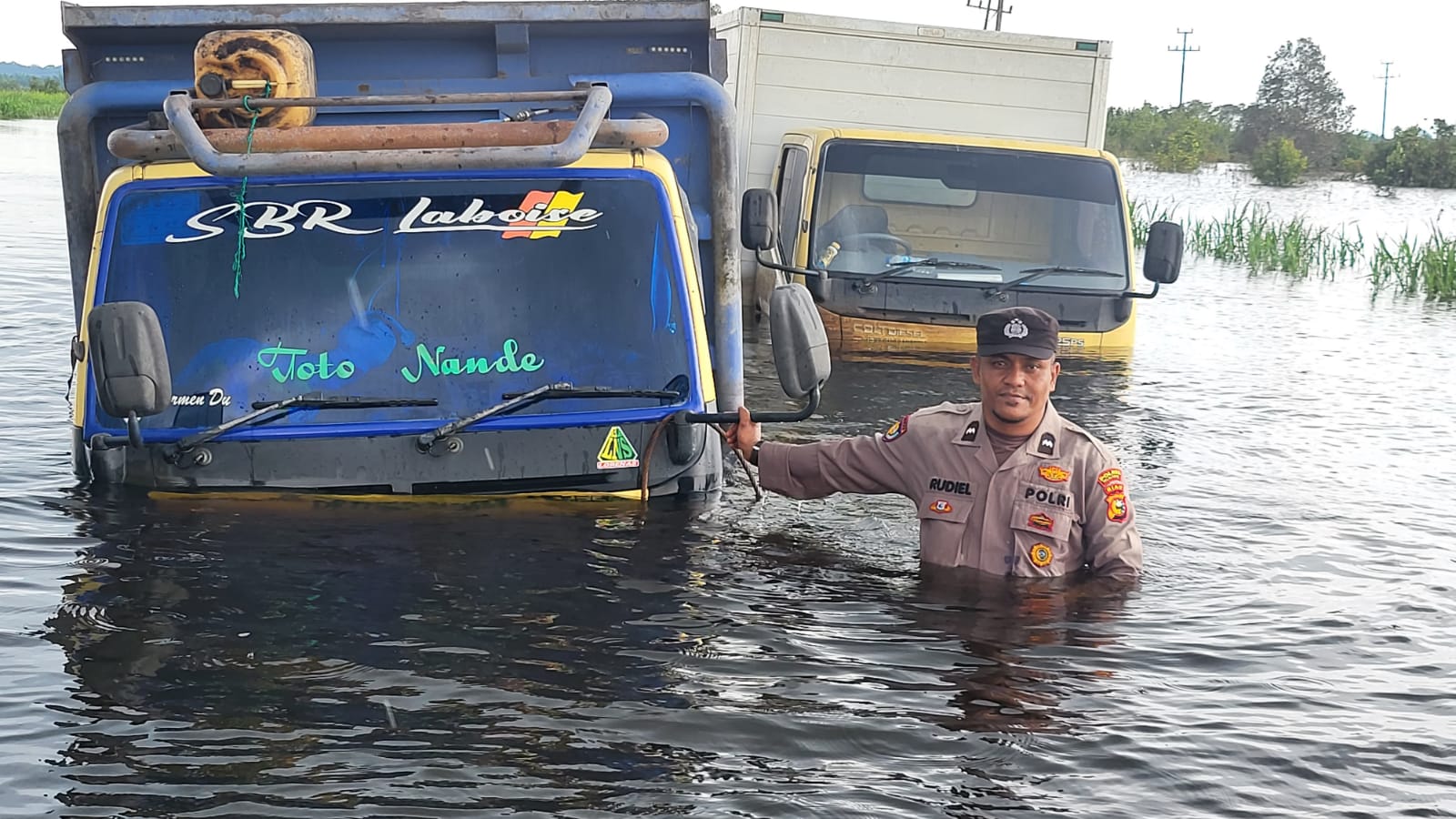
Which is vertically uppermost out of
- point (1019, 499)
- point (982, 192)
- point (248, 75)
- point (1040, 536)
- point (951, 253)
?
point (248, 75)

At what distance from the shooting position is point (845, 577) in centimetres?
637

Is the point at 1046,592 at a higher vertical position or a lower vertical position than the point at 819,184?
lower

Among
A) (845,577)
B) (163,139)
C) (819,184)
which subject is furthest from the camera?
(819,184)

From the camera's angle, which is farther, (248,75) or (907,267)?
(907,267)

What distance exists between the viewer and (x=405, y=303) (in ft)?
18.3

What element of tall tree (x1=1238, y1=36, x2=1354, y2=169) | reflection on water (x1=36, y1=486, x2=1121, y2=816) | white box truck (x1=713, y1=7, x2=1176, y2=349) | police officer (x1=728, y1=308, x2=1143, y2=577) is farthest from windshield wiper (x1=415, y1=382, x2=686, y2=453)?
tall tree (x1=1238, y1=36, x2=1354, y2=169)

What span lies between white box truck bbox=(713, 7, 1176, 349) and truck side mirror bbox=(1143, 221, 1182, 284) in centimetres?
31

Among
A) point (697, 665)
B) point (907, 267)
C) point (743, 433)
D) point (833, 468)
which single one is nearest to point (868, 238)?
point (907, 267)

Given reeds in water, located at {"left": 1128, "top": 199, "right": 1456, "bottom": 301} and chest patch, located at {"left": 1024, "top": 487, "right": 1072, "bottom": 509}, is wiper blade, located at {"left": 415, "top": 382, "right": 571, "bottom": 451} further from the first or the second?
reeds in water, located at {"left": 1128, "top": 199, "right": 1456, "bottom": 301}

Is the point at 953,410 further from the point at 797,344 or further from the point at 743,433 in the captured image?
the point at 797,344

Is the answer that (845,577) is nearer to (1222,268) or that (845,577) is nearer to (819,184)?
(819,184)

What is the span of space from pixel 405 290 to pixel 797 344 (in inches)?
54.0

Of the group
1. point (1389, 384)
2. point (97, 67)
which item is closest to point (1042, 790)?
point (97, 67)

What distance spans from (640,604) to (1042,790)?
1799 mm
